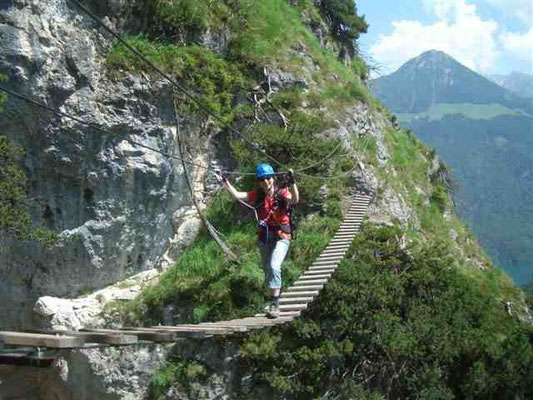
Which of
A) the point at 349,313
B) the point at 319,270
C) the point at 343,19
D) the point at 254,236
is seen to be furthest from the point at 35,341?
the point at 343,19

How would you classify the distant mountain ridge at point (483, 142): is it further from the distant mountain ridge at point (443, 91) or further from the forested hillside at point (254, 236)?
the forested hillside at point (254, 236)

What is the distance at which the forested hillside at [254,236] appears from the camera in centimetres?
988

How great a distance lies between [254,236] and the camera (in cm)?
1238

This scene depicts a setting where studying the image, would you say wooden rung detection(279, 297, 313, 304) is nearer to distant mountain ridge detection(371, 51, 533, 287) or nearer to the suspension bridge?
the suspension bridge

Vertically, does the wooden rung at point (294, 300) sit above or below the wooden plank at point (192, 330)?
below

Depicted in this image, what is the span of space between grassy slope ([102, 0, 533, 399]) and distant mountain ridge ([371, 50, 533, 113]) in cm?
17040

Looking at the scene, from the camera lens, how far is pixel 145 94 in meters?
13.0

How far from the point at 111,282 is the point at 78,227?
4.64 feet

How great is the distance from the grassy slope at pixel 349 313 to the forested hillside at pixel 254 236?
1.2 inches

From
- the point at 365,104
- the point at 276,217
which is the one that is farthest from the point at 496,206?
the point at 276,217

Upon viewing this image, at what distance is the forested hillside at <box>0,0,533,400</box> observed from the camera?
9875 mm

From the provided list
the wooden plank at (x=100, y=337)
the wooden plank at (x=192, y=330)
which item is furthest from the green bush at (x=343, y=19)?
the wooden plank at (x=100, y=337)

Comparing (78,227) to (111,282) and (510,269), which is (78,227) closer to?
(111,282)

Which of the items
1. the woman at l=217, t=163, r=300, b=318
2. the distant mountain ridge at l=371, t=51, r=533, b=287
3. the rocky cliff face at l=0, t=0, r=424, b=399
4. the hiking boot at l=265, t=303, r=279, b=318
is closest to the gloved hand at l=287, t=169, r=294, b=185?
the woman at l=217, t=163, r=300, b=318
